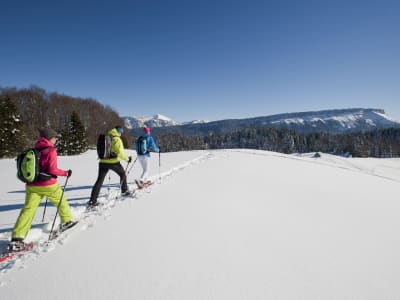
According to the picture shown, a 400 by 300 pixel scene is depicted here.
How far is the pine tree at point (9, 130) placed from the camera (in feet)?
86.0

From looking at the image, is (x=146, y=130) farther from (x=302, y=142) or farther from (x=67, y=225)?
(x=302, y=142)

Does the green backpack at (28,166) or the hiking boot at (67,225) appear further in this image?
the hiking boot at (67,225)

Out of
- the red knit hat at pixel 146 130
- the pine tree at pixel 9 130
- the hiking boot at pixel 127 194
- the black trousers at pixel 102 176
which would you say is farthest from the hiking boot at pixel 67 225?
the pine tree at pixel 9 130

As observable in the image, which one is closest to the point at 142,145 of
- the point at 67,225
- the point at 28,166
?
the point at 67,225

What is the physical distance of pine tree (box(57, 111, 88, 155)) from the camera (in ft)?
116

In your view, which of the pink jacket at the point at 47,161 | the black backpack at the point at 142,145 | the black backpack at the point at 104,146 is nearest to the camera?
the pink jacket at the point at 47,161

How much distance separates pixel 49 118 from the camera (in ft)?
156

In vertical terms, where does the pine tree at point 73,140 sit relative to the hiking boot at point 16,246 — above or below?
above

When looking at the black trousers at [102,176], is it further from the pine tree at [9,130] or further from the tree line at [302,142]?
the tree line at [302,142]

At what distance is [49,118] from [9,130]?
2294 centimetres

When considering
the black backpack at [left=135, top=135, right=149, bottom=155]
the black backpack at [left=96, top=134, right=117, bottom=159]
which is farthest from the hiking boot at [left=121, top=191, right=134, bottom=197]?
the black backpack at [left=135, top=135, right=149, bottom=155]

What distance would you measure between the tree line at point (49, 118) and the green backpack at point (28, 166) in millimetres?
29940

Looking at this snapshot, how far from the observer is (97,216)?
5.17 meters

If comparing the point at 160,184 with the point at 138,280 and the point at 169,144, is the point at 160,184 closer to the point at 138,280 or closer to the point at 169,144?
the point at 138,280
